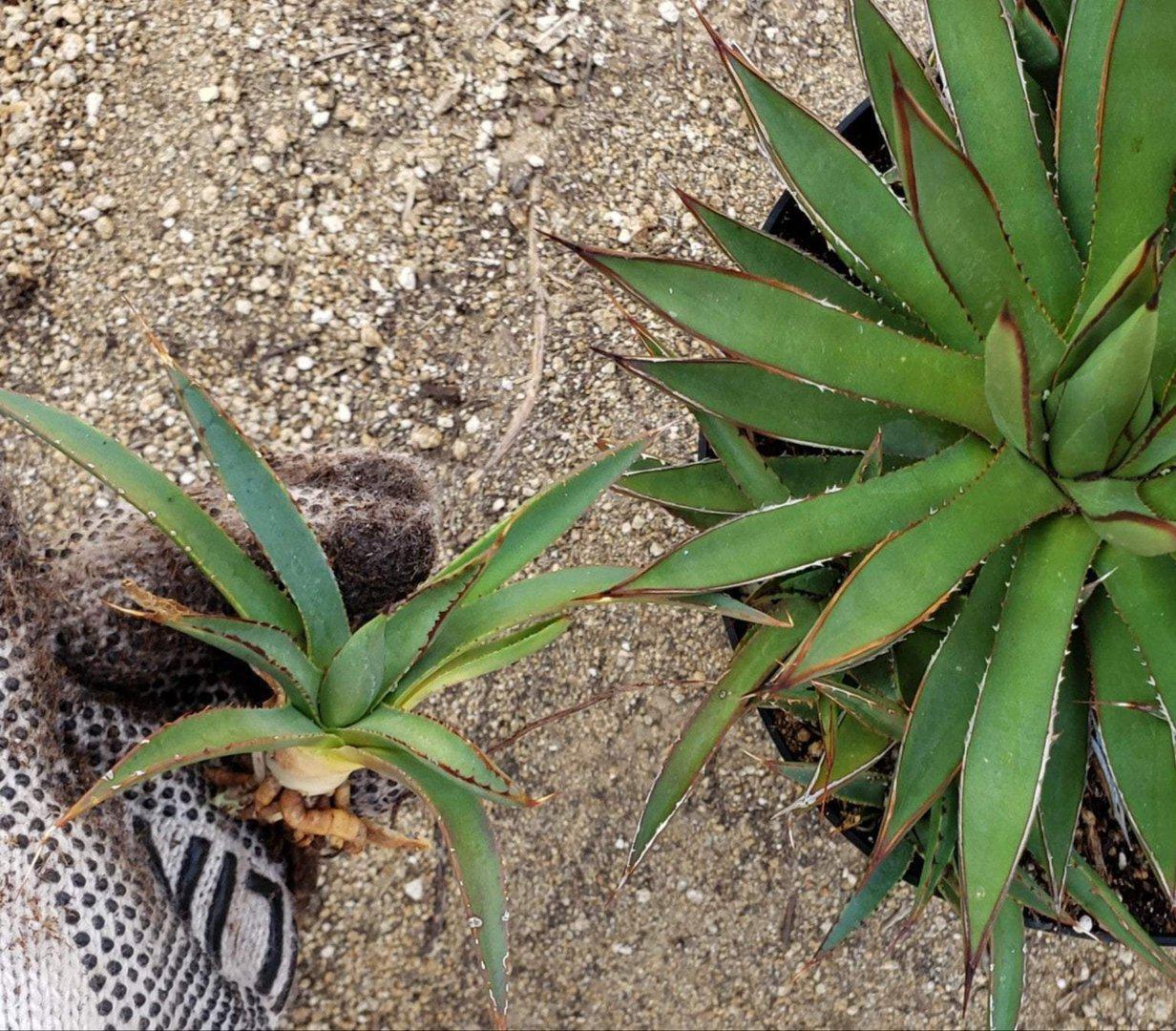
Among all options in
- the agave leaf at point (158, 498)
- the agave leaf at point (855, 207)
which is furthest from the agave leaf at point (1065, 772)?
the agave leaf at point (158, 498)

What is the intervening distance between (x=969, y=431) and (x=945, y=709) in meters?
0.25

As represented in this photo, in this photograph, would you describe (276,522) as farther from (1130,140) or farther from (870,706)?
(1130,140)

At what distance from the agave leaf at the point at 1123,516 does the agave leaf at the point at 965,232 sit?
92 millimetres

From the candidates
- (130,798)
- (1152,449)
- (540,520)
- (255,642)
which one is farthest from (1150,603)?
(130,798)

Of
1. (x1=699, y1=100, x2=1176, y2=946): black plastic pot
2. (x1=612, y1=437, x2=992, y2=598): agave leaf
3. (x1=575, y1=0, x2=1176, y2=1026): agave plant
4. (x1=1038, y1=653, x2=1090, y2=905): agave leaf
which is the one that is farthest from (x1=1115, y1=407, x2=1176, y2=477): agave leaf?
(x1=699, y1=100, x2=1176, y2=946): black plastic pot

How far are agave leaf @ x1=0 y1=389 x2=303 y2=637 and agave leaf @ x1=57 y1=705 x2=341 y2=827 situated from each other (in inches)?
3.0

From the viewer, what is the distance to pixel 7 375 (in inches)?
61.1

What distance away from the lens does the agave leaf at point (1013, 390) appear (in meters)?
0.73

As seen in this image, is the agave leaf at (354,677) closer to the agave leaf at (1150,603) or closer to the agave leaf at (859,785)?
the agave leaf at (859,785)

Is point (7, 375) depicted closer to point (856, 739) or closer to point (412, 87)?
point (412, 87)

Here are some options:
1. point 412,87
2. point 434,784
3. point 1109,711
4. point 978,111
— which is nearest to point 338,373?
point 412,87

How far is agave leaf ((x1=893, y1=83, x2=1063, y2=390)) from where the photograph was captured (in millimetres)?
761

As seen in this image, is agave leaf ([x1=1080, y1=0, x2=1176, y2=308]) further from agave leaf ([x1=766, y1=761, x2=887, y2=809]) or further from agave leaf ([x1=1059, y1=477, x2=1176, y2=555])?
agave leaf ([x1=766, y1=761, x2=887, y2=809])

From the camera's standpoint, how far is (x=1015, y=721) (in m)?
0.82
